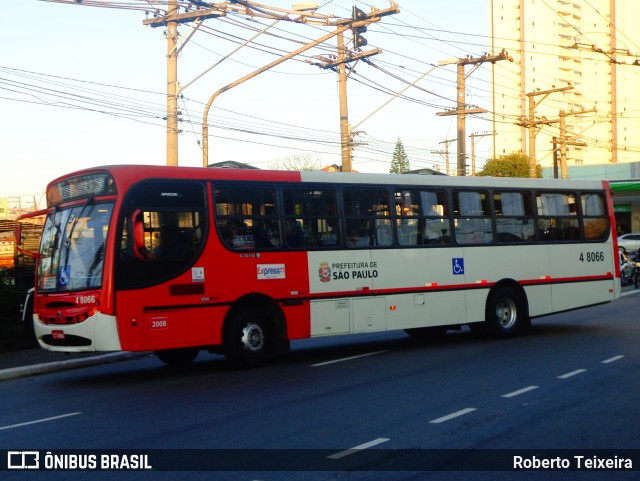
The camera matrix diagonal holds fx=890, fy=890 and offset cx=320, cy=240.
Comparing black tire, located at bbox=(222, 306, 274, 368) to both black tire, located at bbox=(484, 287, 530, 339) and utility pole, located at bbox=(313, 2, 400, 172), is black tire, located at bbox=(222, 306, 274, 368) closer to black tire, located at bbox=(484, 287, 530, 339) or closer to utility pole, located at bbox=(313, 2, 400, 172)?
black tire, located at bbox=(484, 287, 530, 339)

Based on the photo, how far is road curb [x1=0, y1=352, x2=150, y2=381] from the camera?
1426cm

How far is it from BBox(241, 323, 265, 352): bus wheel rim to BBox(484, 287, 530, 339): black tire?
5.24 meters

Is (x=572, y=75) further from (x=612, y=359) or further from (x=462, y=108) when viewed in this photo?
(x=612, y=359)

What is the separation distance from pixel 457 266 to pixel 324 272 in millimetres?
3190

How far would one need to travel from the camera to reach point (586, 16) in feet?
385

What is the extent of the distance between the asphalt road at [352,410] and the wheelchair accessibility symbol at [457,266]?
1459 millimetres

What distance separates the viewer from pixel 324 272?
48.1 ft

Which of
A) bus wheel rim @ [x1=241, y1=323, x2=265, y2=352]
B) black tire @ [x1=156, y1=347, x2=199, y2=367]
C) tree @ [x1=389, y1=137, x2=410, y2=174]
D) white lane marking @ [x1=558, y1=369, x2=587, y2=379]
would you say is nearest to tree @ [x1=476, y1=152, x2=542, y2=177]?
tree @ [x1=389, y1=137, x2=410, y2=174]

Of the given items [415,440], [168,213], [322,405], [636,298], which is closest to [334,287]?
[168,213]

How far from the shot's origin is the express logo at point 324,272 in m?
14.6

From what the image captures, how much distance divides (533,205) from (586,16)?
354ft

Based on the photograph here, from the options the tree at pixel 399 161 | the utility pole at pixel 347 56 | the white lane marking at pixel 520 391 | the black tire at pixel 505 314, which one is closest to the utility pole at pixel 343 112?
the utility pole at pixel 347 56

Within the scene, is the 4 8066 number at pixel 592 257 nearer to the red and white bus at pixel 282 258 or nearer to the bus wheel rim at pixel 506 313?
the red and white bus at pixel 282 258

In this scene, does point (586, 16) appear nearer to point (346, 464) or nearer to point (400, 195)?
point (400, 195)
